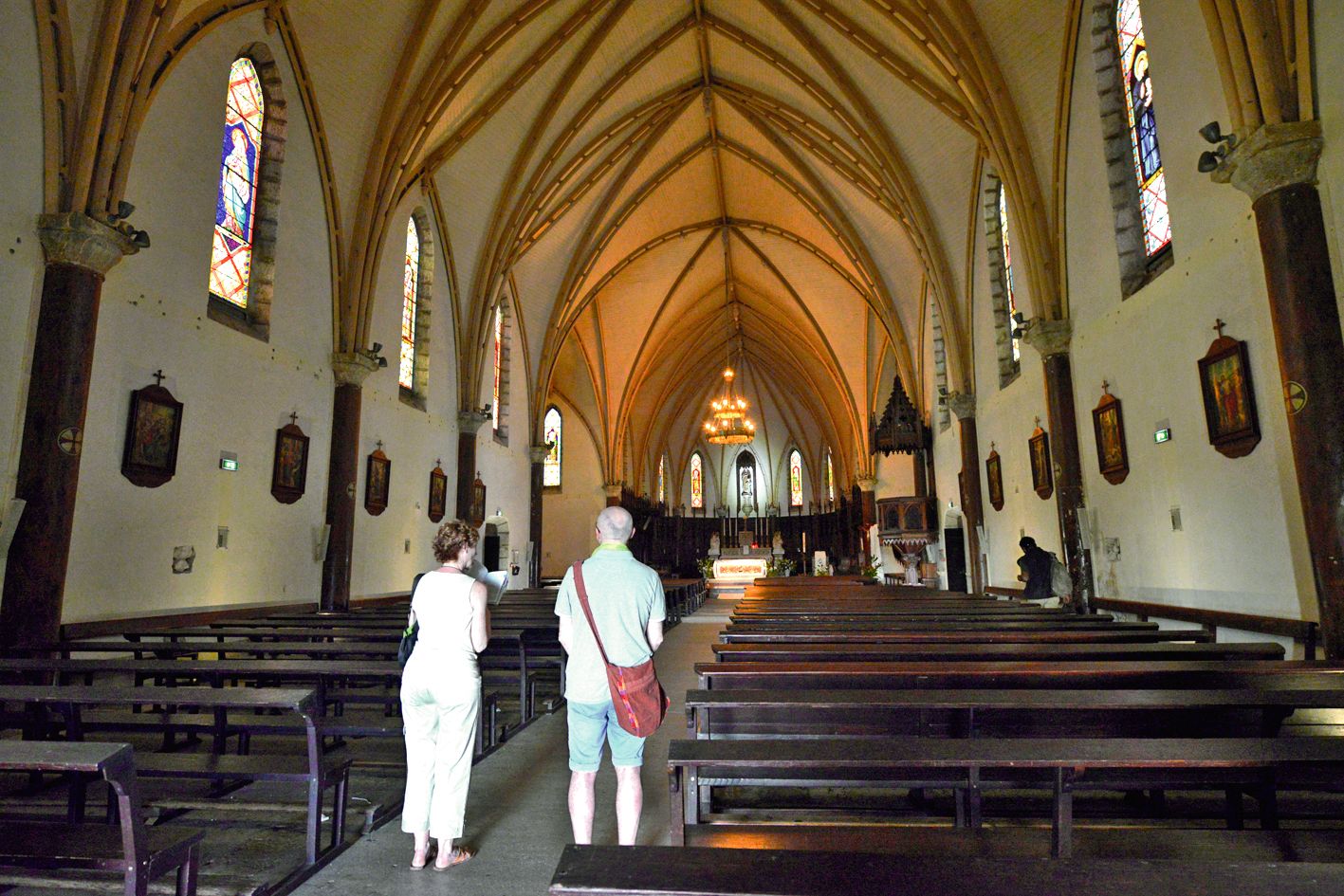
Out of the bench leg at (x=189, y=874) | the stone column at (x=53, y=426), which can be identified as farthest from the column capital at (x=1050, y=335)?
the stone column at (x=53, y=426)

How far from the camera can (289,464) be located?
1172 centimetres

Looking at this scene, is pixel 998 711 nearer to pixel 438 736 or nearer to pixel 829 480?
pixel 438 736

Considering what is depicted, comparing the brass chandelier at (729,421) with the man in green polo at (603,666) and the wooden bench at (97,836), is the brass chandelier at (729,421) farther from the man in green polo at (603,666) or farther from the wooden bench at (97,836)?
the wooden bench at (97,836)

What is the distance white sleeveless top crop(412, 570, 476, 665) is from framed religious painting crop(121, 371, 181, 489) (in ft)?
24.1

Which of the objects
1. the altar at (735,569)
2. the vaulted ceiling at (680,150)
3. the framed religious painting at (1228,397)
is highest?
the vaulted ceiling at (680,150)

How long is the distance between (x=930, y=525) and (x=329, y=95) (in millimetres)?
16926

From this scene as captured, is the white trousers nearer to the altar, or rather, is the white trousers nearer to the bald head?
the bald head

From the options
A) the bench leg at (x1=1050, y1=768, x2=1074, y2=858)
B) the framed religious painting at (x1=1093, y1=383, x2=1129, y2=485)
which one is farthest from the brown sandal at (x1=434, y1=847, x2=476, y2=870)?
the framed religious painting at (x1=1093, y1=383, x2=1129, y2=485)

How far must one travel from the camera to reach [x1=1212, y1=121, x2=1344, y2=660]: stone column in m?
6.05

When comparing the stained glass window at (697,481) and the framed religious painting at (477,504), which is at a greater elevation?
the stained glass window at (697,481)

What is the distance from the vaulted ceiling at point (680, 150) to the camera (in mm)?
12047

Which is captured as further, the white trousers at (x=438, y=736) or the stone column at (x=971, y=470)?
the stone column at (x=971, y=470)

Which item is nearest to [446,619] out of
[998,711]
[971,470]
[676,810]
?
[676,810]

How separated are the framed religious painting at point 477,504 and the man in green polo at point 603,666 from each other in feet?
49.1
